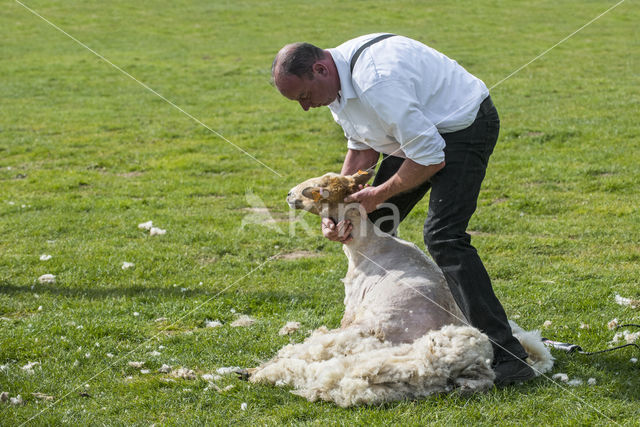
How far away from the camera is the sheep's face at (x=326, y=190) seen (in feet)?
16.2

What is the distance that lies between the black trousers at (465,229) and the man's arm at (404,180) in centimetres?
17

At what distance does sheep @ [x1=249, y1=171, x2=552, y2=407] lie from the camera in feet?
14.1

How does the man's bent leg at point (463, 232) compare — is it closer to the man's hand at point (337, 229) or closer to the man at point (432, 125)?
the man at point (432, 125)

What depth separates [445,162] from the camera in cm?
448

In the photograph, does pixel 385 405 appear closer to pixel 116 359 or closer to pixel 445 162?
pixel 445 162

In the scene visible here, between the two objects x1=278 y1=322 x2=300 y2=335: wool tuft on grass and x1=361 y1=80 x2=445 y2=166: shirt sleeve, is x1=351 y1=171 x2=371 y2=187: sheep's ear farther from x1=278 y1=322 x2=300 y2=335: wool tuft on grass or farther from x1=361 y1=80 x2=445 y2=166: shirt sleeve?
x1=278 y1=322 x2=300 y2=335: wool tuft on grass

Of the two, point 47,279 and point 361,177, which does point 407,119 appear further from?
point 47,279

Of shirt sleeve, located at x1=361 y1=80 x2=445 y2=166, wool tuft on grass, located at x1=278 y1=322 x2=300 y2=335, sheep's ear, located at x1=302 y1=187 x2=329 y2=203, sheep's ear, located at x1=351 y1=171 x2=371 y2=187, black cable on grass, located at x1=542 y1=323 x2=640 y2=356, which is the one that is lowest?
wool tuft on grass, located at x1=278 y1=322 x2=300 y2=335

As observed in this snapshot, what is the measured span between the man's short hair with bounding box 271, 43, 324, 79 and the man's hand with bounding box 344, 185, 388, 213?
889 millimetres

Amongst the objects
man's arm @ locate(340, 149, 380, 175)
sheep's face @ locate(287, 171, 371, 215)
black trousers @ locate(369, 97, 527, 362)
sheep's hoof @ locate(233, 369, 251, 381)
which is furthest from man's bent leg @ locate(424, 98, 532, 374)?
sheep's hoof @ locate(233, 369, 251, 381)

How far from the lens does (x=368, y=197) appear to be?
4.70 metres

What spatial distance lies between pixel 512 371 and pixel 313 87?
7.37 ft

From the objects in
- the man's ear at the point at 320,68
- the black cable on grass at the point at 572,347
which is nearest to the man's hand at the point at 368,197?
the man's ear at the point at 320,68

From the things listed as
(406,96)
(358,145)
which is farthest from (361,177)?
(406,96)
